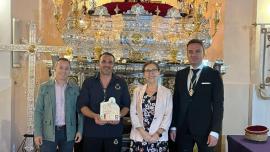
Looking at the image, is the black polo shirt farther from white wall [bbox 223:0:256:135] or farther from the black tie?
white wall [bbox 223:0:256:135]

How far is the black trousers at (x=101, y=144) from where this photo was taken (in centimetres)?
253

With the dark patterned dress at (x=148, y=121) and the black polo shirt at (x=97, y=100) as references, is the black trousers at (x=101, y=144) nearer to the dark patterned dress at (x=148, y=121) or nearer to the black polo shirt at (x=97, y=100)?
the black polo shirt at (x=97, y=100)

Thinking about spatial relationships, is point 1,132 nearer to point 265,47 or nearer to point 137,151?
point 137,151

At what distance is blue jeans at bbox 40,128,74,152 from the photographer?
2520 mm

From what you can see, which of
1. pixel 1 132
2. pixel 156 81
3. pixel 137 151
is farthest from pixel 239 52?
pixel 1 132

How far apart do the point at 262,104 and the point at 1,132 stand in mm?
3011

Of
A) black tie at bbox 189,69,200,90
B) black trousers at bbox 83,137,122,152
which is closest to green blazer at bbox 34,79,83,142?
black trousers at bbox 83,137,122,152

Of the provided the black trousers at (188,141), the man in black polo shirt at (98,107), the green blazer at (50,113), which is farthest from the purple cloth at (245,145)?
the green blazer at (50,113)

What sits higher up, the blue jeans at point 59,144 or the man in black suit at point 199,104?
the man in black suit at point 199,104

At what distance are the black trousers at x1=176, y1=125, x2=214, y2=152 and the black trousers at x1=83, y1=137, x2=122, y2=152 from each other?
0.48 metres

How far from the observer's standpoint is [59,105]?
8.33 ft

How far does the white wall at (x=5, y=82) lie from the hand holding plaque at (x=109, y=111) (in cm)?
178

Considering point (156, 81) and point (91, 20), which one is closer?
point (156, 81)

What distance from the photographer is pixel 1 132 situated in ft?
12.2
